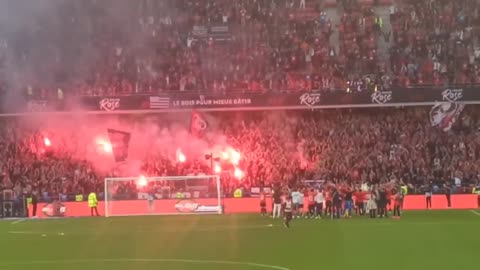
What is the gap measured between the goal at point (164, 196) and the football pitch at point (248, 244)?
433cm

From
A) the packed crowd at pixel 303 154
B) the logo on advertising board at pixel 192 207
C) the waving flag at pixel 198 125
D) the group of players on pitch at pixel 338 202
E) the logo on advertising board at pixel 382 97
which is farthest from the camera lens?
the waving flag at pixel 198 125

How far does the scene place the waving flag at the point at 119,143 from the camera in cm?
3316

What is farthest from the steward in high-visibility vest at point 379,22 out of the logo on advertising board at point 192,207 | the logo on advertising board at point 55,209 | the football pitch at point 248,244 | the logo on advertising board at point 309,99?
the logo on advertising board at point 55,209

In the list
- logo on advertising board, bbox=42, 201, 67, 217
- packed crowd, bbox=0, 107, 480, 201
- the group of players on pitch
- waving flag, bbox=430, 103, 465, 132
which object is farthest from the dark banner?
the group of players on pitch

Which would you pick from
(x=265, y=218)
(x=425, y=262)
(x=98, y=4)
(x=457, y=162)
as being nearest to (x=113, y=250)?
(x=425, y=262)

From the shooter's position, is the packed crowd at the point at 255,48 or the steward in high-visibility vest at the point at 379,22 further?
the steward in high-visibility vest at the point at 379,22

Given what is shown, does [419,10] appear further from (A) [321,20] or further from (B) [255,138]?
(B) [255,138]

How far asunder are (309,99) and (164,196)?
806cm

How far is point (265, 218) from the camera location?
1007 inches

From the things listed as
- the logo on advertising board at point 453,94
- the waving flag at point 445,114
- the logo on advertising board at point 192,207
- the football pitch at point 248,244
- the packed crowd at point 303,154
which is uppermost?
the logo on advertising board at point 453,94

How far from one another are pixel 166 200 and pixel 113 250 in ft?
43.6

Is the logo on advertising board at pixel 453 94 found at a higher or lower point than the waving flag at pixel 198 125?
higher

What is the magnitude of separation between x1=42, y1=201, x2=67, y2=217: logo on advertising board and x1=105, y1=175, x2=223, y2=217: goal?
1.85 m

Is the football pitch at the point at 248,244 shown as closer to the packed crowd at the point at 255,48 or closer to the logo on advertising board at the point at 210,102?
the logo on advertising board at the point at 210,102
